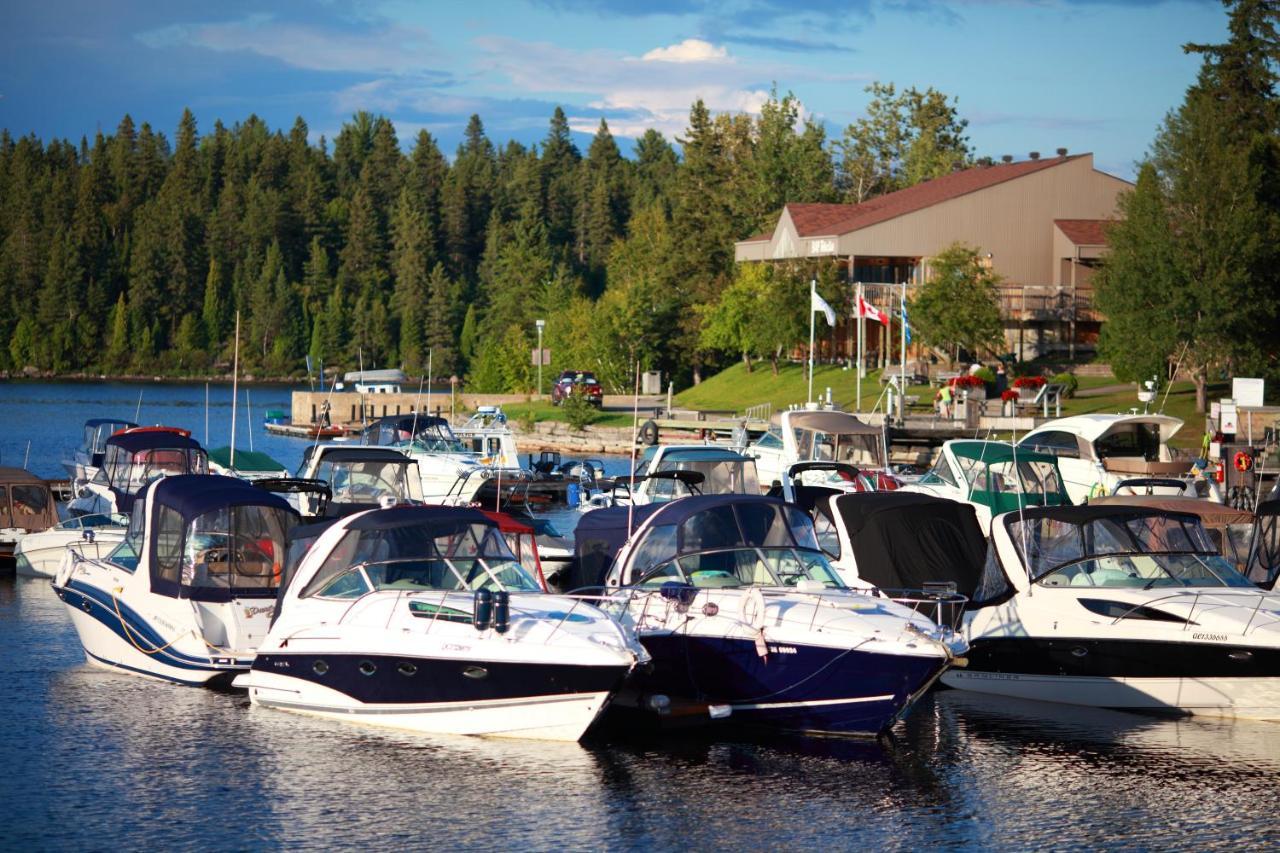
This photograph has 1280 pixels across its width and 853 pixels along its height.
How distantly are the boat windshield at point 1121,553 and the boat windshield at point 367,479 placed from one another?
16.1 meters

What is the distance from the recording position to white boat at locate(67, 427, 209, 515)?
3806cm

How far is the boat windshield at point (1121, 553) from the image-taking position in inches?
848

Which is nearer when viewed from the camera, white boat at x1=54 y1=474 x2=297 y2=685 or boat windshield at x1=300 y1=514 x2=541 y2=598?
boat windshield at x1=300 y1=514 x2=541 y2=598

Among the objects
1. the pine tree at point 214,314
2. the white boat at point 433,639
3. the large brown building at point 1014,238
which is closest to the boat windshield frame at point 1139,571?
the white boat at point 433,639

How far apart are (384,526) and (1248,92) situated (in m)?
56.9

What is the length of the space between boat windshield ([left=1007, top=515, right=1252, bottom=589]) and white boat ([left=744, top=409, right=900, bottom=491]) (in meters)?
18.2

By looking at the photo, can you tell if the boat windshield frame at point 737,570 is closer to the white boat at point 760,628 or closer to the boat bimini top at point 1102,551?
the white boat at point 760,628

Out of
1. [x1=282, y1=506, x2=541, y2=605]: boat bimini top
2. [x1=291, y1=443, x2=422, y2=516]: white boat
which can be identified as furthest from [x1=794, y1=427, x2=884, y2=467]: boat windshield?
[x1=282, y1=506, x2=541, y2=605]: boat bimini top

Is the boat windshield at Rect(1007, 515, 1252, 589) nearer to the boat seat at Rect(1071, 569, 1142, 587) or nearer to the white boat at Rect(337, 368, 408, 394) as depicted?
the boat seat at Rect(1071, 569, 1142, 587)

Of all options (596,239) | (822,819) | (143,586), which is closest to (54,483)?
(143,586)

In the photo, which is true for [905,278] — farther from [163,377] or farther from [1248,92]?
[163,377]

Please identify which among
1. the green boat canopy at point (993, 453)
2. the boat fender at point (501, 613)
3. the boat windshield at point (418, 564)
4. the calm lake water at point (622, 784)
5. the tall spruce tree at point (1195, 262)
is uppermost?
the tall spruce tree at point (1195, 262)

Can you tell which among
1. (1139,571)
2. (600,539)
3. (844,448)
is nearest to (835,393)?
(844,448)

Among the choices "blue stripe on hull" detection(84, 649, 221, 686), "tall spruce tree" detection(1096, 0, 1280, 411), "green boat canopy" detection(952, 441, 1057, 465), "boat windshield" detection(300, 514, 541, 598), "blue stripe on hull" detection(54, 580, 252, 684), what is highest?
"tall spruce tree" detection(1096, 0, 1280, 411)
